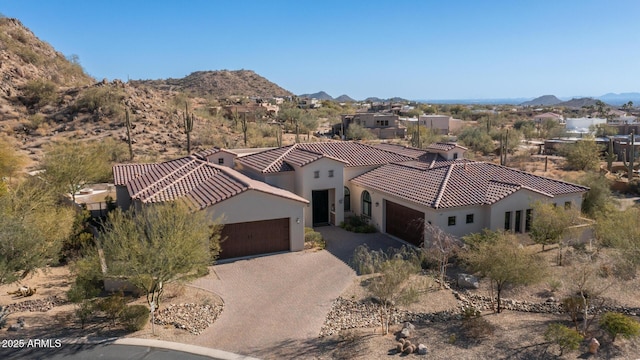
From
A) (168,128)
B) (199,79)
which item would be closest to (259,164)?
(168,128)

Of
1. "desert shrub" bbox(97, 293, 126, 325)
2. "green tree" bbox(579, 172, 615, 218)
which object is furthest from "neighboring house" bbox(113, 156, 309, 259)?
"green tree" bbox(579, 172, 615, 218)

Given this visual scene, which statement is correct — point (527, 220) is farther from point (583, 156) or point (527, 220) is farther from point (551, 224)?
point (583, 156)

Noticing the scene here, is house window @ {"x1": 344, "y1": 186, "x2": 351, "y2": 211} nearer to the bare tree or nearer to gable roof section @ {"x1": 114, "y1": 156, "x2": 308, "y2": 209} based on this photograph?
gable roof section @ {"x1": 114, "y1": 156, "x2": 308, "y2": 209}

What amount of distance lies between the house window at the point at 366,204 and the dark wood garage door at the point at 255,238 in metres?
7.09

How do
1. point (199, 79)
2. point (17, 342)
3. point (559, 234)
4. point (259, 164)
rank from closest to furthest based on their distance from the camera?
point (17, 342)
point (559, 234)
point (259, 164)
point (199, 79)

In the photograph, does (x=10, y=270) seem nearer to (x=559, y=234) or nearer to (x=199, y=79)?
(x=559, y=234)

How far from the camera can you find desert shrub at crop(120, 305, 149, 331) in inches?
667

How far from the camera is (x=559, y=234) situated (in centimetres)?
2400

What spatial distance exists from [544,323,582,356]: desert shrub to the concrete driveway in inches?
297

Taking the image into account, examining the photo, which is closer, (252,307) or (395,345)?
(395,345)

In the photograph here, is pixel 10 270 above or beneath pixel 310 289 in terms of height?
A: above

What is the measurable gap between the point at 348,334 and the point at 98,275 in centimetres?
962

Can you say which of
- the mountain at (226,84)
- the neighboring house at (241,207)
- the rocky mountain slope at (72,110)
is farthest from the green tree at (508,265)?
the mountain at (226,84)

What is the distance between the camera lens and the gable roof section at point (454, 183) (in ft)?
85.6
